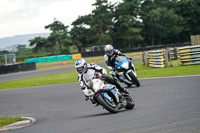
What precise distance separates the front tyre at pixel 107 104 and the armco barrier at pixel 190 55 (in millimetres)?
13393

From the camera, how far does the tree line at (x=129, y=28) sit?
274 feet

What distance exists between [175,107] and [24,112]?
5.43m

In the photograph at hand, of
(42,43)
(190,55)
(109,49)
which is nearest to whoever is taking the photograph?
(109,49)

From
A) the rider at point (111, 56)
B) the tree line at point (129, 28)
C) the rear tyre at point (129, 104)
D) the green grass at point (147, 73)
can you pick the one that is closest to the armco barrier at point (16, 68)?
the green grass at point (147, 73)

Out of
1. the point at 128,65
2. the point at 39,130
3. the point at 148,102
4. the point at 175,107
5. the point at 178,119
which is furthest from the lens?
the point at 128,65

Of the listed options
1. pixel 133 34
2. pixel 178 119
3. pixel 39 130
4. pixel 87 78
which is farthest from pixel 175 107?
pixel 133 34

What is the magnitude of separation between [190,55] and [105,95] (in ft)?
46.0

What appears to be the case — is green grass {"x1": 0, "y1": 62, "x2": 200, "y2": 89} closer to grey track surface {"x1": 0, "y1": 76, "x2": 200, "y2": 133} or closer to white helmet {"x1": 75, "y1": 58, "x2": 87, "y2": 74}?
grey track surface {"x1": 0, "y1": 76, "x2": 200, "y2": 133}

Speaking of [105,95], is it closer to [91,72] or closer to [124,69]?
[91,72]

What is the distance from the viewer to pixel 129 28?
82.2 m

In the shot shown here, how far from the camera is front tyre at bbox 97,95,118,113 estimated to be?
8.41 meters

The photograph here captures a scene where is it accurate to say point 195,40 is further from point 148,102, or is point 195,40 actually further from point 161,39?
point 161,39

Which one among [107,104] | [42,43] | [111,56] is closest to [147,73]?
[111,56]

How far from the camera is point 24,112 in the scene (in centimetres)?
1175
